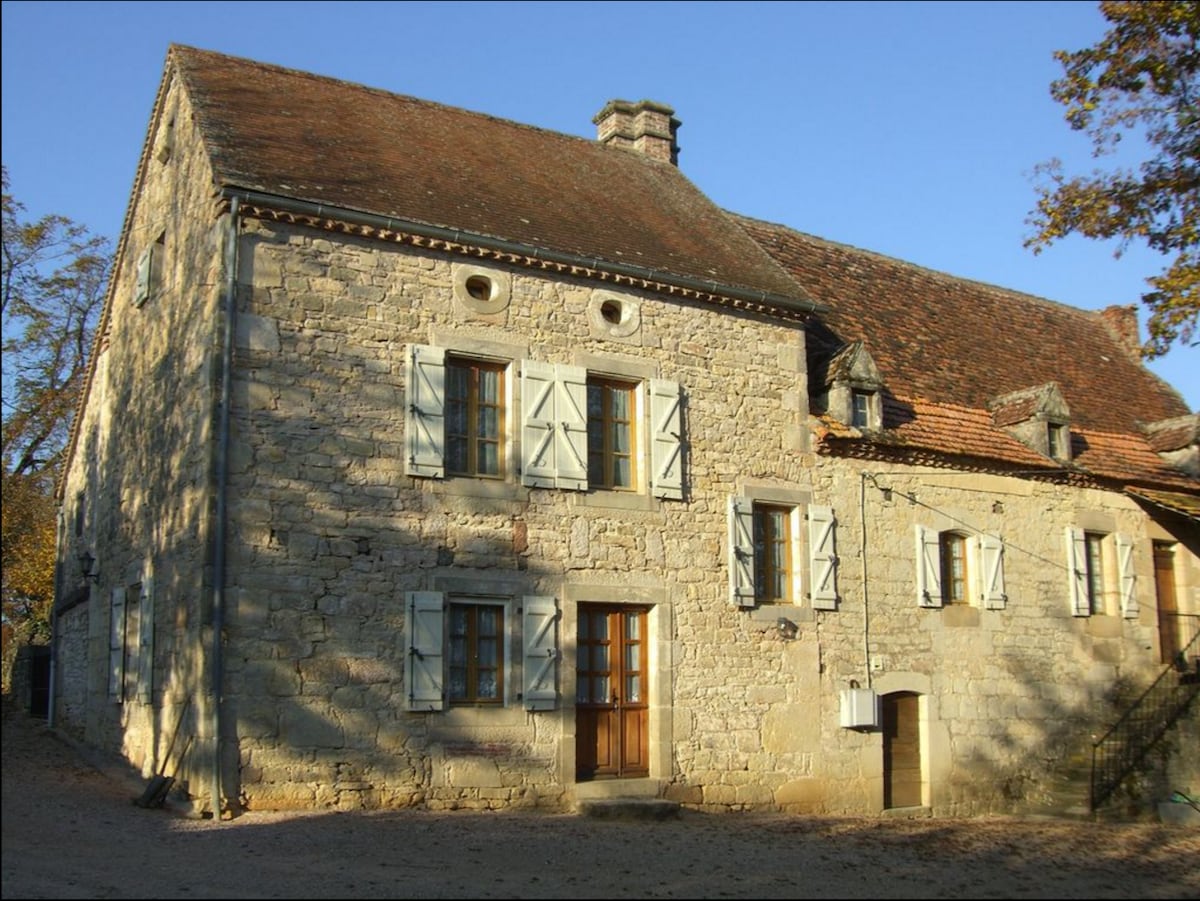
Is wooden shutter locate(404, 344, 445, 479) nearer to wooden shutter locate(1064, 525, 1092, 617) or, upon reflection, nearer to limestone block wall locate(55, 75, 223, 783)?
limestone block wall locate(55, 75, 223, 783)

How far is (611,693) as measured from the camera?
1370cm

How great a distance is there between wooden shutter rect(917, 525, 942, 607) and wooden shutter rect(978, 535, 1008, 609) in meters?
0.81

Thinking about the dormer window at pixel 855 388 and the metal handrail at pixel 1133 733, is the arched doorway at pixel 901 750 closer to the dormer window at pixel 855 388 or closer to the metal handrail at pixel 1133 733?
the metal handrail at pixel 1133 733

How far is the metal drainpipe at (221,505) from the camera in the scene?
444 inches

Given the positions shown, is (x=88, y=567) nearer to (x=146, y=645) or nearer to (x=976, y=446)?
(x=146, y=645)

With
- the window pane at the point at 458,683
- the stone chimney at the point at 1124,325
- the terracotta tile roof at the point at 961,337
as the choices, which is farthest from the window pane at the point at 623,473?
the stone chimney at the point at 1124,325

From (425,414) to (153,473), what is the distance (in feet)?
11.4

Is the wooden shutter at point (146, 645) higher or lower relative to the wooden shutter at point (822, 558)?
lower

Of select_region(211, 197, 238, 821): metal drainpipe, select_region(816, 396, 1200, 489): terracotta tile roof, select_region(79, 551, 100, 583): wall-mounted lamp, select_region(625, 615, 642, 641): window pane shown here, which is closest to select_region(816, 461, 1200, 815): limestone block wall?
select_region(816, 396, 1200, 489): terracotta tile roof

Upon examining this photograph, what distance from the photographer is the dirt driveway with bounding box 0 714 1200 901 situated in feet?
29.2

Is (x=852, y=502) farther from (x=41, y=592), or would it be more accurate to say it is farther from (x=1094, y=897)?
(x=41, y=592)

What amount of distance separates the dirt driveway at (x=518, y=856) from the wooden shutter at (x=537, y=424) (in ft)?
11.0

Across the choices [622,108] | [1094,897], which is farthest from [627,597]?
[622,108]

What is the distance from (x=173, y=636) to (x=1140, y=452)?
13883 mm
